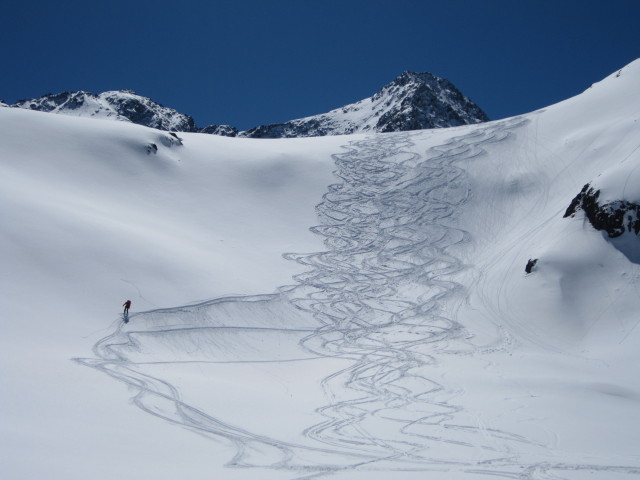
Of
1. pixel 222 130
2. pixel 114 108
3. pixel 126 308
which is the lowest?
pixel 126 308

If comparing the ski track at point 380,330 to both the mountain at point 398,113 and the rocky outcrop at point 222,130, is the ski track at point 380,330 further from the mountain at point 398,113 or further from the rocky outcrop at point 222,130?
the rocky outcrop at point 222,130

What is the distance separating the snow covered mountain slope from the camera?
1045 centimetres

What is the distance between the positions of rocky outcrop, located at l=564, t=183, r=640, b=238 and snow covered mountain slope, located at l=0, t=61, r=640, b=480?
0.41m

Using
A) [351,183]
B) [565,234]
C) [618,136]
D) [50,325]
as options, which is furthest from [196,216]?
[618,136]

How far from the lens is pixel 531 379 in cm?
1566

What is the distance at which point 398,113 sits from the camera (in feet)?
499

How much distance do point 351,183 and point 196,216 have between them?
11.8 metres

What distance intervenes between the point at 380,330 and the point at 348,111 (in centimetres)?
17342

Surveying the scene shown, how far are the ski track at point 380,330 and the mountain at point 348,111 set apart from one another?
118 meters

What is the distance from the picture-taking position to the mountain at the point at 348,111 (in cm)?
15925

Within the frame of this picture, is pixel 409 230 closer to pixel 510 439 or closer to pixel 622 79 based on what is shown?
pixel 510 439

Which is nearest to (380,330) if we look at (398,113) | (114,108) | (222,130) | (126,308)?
(126,308)

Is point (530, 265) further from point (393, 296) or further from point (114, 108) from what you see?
point (114, 108)

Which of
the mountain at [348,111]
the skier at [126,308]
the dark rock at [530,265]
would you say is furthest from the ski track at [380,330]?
the mountain at [348,111]
